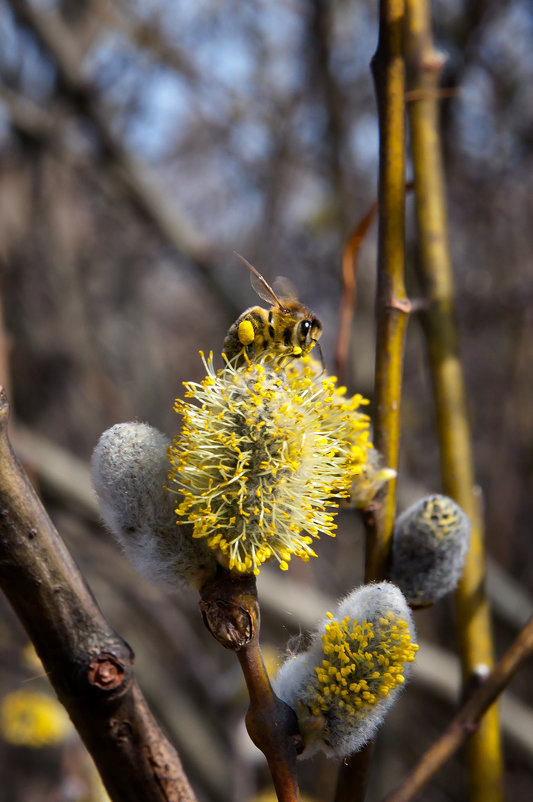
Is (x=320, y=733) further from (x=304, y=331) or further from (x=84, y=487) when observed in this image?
(x=84, y=487)

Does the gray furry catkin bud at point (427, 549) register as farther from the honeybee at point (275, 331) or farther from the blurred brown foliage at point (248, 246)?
the blurred brown foliage at point (248, 246)

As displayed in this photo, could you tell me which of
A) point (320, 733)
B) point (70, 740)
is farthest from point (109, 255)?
point (320, 733)

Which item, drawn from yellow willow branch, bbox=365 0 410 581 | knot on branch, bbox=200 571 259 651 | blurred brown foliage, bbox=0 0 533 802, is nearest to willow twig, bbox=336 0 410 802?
yellow willow branch, bbox=365 0 410 581

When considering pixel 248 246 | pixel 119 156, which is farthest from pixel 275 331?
pixel 248 246

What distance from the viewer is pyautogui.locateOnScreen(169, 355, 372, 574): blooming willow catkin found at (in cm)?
79

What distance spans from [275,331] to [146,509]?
0.82 ft

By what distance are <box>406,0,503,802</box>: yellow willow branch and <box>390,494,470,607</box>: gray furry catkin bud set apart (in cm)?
17

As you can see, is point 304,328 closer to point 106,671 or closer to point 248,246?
point 106,671

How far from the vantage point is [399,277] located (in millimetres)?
927

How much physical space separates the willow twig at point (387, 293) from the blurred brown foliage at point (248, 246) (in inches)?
77.6

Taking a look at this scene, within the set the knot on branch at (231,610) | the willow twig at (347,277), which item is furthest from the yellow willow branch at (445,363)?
the knot on branch at (231,610)

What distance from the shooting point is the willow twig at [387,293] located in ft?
2.84

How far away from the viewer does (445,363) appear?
3.85 ft

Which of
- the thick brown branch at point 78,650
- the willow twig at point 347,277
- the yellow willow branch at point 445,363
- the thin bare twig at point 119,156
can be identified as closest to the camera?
the thick brown branch at point 78,650
